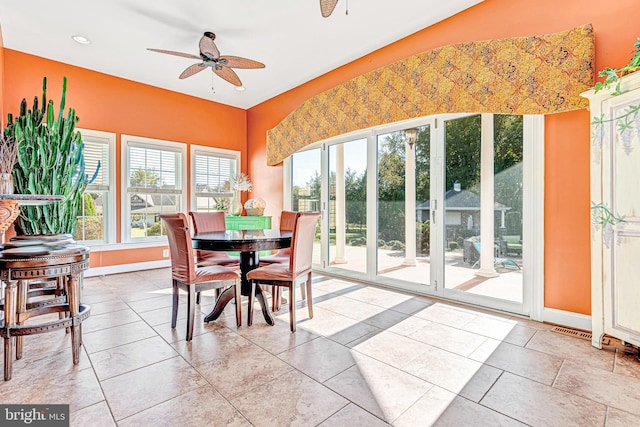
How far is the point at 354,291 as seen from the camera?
3.73 m

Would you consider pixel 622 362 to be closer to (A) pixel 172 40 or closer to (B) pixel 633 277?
(B) pixel 633 277

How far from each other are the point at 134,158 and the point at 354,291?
13.0 feet

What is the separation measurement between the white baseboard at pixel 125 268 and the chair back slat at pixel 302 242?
11.1 ft

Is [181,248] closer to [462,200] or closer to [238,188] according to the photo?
[462,200]

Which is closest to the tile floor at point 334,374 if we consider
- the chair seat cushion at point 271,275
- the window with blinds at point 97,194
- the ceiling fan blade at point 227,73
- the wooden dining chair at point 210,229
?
the chair seat cushion at point 271,275

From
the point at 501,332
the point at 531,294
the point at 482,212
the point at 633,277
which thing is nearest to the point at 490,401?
the point at 501,332

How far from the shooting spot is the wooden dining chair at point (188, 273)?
2.38m

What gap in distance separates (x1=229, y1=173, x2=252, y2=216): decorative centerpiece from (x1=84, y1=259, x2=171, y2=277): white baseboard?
140 centimetres

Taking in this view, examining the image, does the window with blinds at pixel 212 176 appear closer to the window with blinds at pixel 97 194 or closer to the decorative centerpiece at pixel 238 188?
the decorative centerpiece at pixel 238 188

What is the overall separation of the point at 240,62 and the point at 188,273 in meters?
2.38

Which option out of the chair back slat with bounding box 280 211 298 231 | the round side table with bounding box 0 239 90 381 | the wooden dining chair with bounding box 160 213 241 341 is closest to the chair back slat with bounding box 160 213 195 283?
the wooden dining chair with bounding box 160 213 241 341

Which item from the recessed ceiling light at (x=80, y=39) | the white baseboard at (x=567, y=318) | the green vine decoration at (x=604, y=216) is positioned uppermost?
the recessed ceiling light at (x=80, y=39)

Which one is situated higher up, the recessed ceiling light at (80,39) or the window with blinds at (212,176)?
the recessed ceiling light at (80,39)

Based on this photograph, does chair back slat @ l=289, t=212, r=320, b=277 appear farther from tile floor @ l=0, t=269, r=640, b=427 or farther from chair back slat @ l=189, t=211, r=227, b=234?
chair back slat @ l=189, t=211, r=227, b=234
